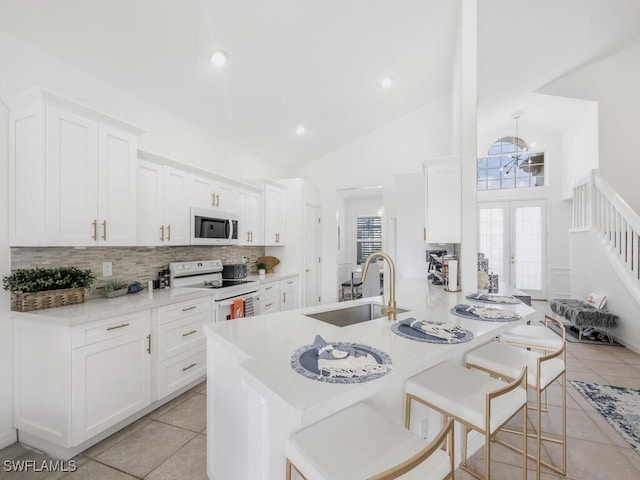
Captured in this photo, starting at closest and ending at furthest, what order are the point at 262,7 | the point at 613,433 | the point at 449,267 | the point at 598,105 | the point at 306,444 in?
1. the point at 306,444
2. the point at 613,433
3. the point at 262,7
4. the point at 449,267
5. the point at 598,105

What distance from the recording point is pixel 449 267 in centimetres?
275

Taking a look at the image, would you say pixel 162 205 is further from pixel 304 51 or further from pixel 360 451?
pixel 360 451

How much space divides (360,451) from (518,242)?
7255 mm

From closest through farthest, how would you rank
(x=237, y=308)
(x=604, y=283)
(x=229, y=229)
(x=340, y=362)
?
1. (x=340, y=362)
2. (x=237, y=308)
3. (x=229, y=229)
4. (x=604, y=283)

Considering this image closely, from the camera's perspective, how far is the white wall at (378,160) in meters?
4.80

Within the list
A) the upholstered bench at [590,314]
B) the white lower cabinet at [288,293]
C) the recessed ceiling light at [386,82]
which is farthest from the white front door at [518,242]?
the white lower cabinet at [288,293]

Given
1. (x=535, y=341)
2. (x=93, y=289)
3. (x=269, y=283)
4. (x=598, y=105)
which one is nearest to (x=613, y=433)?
(x=535, y=341)

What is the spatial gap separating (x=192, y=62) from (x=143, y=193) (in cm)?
124

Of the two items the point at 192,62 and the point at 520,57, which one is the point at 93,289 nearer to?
the point at 192,62

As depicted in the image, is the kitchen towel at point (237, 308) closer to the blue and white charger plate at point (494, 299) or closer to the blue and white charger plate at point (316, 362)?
the blue and white charger plate at point (316, 362)

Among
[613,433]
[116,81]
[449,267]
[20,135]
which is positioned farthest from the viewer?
[449,267]

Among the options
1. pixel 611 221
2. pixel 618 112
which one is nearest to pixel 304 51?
pixel 611 221

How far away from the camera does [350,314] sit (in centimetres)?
205

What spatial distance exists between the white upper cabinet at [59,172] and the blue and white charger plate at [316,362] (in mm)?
1898
